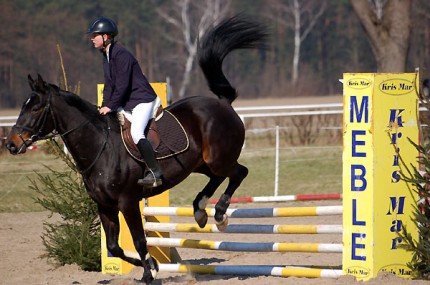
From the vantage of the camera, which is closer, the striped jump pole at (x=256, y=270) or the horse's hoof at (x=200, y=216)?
the striped jump pole at (x=256, y=270)

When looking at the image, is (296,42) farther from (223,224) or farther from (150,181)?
(150,181)

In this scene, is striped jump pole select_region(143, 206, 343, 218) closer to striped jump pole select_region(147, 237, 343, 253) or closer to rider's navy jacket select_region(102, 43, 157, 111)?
striped jump pole select_region(147, 237, 343, 253)

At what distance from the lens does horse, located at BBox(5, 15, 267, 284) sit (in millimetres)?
7500

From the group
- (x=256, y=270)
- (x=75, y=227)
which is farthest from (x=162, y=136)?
(x=75, y=227)

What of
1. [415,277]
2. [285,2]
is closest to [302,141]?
[415,277]

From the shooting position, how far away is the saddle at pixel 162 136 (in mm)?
7645

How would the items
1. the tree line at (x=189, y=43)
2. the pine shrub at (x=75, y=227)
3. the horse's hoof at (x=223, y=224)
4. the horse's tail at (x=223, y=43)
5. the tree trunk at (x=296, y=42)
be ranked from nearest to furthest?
the horse's hoof at (x=223, y=224), the horse's tail at (x=223, y=43), the pine shrub at (x=75, y=227), the tree line at (x=189, y=43), the tree trunk at (x=296, y=42)

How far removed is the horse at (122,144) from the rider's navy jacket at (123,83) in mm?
238

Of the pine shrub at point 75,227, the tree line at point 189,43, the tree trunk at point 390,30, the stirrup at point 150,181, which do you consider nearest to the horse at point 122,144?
the stirrup at point 150,181

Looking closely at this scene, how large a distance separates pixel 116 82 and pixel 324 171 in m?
11.0

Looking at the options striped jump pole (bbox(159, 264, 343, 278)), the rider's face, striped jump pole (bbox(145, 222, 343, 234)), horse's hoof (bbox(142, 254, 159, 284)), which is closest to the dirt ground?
striped jump pole (bbox(159, 264, 343, 278))

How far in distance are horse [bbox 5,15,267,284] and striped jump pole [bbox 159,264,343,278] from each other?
0.44 meters

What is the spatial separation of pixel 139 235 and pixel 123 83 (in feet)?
4.70

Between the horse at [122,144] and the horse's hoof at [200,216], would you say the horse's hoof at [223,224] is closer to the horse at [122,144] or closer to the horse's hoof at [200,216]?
the horse at [122,144]
